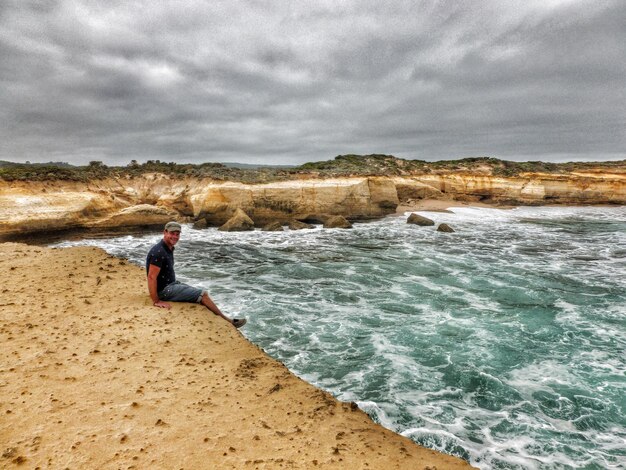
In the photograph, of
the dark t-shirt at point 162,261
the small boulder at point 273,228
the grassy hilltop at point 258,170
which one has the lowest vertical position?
the small boulder at point 273,228

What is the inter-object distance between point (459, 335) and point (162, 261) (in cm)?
607

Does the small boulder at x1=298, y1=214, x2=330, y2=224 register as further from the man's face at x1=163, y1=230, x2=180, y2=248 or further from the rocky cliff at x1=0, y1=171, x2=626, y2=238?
the man's face at x1=163, y1=230, x2=180, y2=248

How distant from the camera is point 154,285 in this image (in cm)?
616

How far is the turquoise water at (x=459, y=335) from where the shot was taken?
4.61m

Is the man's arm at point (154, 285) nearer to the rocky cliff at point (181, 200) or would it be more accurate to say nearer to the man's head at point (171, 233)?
the man's head at point (171, 233)

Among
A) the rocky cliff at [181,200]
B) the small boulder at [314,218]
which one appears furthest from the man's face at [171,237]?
the small boulder at [314,218]

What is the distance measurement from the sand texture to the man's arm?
23 centimetres

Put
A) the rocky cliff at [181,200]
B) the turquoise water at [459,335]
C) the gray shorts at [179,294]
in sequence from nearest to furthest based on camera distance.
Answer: the turquoise water at [459,335] < the gray shorts at [179,294] < the rocky cliff at [181,200]

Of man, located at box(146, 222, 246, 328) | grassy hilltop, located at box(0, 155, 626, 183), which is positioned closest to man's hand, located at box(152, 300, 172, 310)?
man, located at box(146, 222, 246, 328)

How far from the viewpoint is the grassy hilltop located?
25.1m

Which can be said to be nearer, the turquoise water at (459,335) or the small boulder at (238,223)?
the turquoise water at (459,335)

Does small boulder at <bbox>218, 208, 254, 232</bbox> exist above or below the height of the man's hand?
below

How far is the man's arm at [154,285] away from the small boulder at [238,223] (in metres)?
18.1

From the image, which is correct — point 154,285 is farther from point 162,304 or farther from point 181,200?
point 181,200
